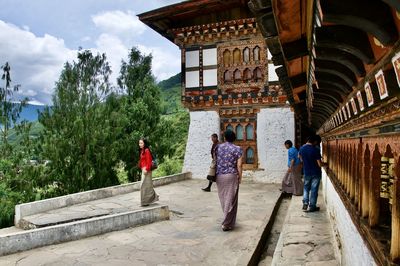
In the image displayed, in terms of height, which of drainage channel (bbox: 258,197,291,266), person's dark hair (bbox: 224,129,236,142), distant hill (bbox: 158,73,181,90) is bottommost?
drainage channel (bbox: 258,197,291,266)

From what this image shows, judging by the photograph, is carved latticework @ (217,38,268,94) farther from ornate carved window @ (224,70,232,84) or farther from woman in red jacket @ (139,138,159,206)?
woman in red jacket @ (139,138,159,206)

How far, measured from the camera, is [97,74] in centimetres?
1742

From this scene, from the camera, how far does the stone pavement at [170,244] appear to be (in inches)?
196

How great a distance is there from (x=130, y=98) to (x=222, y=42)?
550 centimetres

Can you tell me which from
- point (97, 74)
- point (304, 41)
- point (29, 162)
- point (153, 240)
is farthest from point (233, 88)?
point (304, 41)

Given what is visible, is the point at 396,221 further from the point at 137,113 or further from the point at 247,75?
the point at 137,113

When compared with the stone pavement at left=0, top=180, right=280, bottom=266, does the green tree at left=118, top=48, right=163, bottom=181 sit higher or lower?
higher

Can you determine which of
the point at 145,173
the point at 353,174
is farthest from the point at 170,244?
the point at 353,174

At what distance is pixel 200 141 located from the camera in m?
15.5

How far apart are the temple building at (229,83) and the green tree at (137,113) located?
7.41 feet

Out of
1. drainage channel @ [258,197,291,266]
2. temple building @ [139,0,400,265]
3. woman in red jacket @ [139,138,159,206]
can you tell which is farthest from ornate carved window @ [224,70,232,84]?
temple building @ [139,0,400,265]

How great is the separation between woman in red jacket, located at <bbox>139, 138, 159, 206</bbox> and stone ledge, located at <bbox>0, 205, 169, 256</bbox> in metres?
0.94

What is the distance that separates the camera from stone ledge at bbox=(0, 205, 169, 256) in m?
5.37

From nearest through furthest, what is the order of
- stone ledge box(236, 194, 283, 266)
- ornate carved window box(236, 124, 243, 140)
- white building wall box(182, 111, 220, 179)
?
stone ledge box(236, 194, 283, 266) → ornate carved window box(236, 124, 243, 140) → white building wall box(182, 111, 220, 179)
